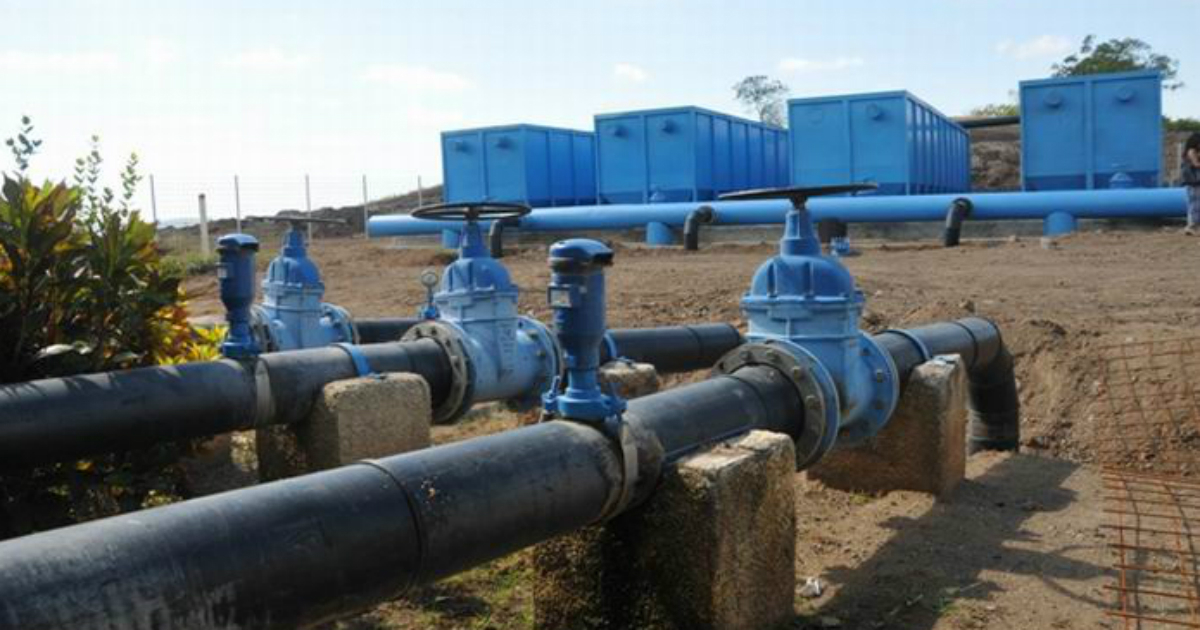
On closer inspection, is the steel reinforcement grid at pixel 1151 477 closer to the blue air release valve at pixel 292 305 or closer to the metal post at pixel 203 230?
the blue air release valve at pixel 292 305

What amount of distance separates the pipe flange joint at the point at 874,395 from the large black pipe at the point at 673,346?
170 centimetres

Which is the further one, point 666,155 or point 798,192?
point 666,155

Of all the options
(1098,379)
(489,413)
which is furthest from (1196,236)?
(489,413)

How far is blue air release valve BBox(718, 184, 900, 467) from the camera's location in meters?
3.81

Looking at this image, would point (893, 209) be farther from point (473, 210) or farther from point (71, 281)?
point (71, 281)

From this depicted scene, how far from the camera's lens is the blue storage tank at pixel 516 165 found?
18750mm

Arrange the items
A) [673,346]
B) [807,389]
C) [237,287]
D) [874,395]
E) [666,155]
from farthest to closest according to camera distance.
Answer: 1. [666,155]
2. [673,346]
3. [874,395]
4. [237,287]
5. [807,389]

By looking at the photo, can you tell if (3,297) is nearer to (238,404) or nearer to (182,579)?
(238,404)

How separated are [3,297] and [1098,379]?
570cm

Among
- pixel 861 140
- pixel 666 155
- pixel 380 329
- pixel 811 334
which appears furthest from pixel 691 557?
pixel 666 155

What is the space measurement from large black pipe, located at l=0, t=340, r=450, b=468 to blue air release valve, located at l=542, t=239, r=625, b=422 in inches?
62.4

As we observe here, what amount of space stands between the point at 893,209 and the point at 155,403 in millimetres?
12220

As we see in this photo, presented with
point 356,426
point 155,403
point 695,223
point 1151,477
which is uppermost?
point 695,223

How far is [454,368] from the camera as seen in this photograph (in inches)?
205
